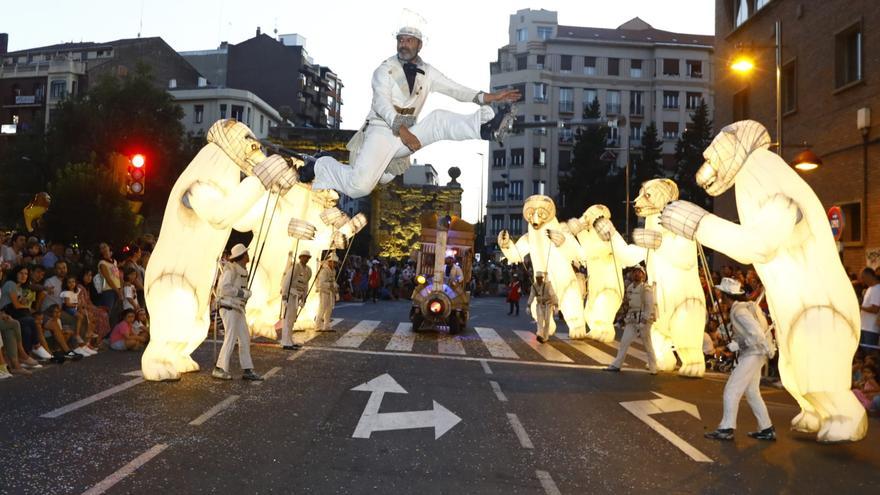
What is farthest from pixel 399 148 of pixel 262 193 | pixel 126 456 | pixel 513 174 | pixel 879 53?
pixel 513 174

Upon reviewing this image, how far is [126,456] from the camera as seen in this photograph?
6.85m

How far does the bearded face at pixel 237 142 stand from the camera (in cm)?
1071

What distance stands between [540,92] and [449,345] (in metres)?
61.9

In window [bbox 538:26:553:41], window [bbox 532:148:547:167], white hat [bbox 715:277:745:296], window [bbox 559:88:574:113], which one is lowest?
white hat [bbox 715:277:745:296]

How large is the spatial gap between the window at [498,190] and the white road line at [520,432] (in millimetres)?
70616

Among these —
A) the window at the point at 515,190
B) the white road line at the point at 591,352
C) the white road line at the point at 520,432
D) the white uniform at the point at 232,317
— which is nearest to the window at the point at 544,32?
the window at the point at 515,190

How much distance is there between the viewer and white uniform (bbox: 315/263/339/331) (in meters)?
19.6

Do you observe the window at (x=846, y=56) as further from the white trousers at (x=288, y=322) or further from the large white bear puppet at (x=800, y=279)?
the white trousers at (x=288, y=322)

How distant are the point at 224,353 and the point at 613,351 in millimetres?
9908

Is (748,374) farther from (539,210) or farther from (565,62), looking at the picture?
(565,62)

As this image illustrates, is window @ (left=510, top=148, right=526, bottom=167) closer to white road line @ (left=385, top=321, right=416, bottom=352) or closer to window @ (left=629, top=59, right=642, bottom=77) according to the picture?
window @ (left=629, top=59, right=642, bottom=77)

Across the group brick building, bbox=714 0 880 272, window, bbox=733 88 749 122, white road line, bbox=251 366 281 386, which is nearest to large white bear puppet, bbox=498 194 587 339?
brick building, bbox=714 0 880 272

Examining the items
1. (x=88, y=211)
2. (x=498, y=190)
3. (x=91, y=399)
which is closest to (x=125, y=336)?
(x=91, y=399)

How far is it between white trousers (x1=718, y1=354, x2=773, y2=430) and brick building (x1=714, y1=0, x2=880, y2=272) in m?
9.78
